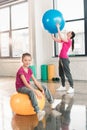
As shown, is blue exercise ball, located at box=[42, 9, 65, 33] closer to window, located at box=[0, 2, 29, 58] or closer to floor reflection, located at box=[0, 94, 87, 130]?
floor reflection, located at box=[0, 94, 87, 130]

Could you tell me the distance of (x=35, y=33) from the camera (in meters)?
7.92

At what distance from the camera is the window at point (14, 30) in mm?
9445

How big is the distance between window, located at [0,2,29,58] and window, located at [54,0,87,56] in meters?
1.93

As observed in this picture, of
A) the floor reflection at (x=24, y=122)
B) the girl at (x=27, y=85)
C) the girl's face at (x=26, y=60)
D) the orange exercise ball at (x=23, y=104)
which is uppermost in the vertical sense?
the girl's face at (x=26, y=60)

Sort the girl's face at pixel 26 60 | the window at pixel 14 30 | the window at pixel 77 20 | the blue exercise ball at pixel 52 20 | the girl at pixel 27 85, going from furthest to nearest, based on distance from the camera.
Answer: the window at pixel 14 30 → the window at pixel 77 20 → the blue exercise ball at pixel 52 20 → the girl's face at pixel 26 60 → the girl at pixel 27 85

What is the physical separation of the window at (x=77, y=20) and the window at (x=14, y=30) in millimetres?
1929

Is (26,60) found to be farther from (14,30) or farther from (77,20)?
(14,30)

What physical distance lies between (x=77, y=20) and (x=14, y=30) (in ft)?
9.95

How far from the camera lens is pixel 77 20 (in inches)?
302

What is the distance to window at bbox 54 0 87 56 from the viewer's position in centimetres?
750

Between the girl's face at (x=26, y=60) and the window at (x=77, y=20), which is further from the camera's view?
the window at (x=77, y=20)

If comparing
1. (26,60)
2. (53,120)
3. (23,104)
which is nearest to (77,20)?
(26,60)

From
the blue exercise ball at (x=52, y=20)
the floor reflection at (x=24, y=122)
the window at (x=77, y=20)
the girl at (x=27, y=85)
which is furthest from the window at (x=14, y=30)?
the floor reflection at (x=24, y=122)

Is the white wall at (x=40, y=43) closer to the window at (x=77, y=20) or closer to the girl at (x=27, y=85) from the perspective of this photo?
the window at (x=77, y=20)
